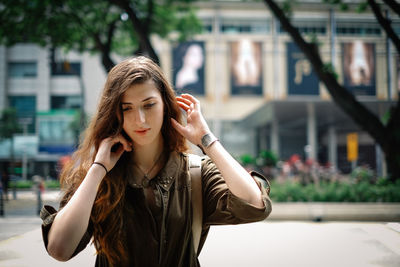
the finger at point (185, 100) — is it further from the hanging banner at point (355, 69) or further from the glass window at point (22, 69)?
the glass window at point (22, 69)

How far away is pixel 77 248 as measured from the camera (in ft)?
4.20

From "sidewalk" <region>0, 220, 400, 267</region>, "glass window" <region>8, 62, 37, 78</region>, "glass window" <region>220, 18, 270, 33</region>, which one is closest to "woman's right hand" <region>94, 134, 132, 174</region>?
"sidewalk" <region>0, 220, 400, 267</region>

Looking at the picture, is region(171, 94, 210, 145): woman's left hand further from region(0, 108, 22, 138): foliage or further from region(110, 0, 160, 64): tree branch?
region(0, 108, 22, 138): foliage

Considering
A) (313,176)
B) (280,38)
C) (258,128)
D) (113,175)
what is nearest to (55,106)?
(258,128)

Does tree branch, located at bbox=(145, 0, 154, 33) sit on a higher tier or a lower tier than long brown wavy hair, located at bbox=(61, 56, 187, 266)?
higher

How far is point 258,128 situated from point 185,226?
29826 millimetres

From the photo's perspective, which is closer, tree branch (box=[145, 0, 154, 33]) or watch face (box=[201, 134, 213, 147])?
watch face (box=[201, 134, 213, 147])

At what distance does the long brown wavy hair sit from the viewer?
136 cm

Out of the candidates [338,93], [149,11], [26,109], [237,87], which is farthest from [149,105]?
[26,109]

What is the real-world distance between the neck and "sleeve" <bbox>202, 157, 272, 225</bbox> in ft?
0.82

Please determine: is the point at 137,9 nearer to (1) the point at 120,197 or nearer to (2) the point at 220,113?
(1) the point at 120,197

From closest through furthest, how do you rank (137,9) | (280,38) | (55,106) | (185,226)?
1. (185,226)
2. (137,9)
3. (55,106)
4. (280,38)

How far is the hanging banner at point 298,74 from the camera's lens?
82.0 ft

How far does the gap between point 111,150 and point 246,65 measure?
2639cm
